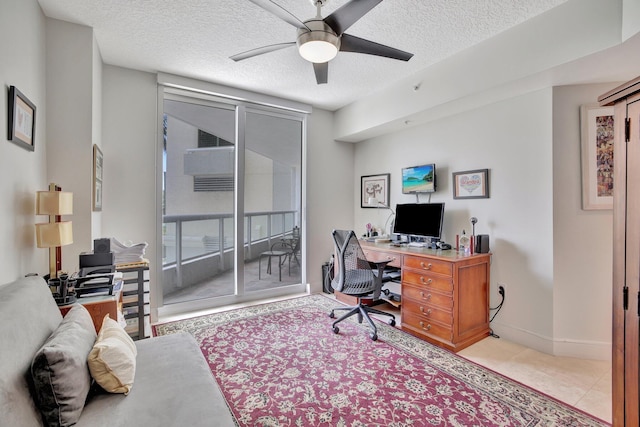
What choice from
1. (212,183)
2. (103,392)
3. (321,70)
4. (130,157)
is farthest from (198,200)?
(103,392)

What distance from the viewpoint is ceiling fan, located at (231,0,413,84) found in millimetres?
1725

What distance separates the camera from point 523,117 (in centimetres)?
268

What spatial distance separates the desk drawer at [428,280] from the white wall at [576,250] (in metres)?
0.87

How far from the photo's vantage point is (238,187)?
382cm

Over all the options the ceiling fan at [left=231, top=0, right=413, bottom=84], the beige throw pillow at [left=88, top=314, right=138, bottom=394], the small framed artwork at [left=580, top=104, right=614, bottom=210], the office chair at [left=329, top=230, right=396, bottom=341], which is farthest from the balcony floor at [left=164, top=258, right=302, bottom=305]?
the small framed artwork at [left=580, top=104, right=614, bottom=210]

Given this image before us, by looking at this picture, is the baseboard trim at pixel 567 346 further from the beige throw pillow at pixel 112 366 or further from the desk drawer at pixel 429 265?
the beige throw pillow at pixel 112 366

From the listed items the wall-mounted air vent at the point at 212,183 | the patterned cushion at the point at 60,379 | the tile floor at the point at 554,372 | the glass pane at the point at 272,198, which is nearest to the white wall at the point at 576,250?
the tile floor at the point at 554,372

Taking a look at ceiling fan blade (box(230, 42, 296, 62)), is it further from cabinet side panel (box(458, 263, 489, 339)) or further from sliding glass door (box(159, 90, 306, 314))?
cabinet side panel (box(458, 263, 489, 339))

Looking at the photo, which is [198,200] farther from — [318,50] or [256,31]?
[318,50]

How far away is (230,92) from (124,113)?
117 cm

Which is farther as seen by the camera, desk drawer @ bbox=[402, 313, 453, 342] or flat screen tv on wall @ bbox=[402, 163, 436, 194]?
flat screen tv on wall @ bbox=[402, 163, 436, 194]

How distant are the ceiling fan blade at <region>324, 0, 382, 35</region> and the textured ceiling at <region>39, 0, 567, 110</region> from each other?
33 centimetres

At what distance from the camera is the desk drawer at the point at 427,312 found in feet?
8.56

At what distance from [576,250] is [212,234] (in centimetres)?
378
